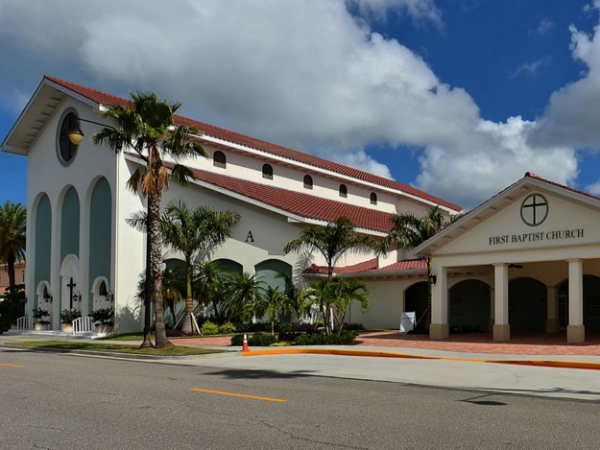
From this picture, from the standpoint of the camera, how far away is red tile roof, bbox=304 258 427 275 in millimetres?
31391

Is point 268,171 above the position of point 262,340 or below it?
above

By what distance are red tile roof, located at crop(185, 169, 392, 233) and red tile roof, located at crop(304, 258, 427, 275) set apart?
220 centimetres

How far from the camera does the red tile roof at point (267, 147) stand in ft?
121

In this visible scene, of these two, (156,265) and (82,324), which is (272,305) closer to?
(156,265)

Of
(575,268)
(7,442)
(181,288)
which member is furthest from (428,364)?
(181,288)

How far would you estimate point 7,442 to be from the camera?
7.72m

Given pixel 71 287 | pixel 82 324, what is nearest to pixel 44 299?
pixel 71 287

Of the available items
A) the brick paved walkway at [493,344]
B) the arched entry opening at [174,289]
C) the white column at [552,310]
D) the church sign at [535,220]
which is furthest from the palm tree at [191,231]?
the white column at [552,310]

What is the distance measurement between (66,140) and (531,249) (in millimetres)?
28116

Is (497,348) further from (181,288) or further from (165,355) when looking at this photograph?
(181,288)

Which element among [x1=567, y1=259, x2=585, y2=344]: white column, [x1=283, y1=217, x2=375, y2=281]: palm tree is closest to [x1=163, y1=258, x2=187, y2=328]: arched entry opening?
[x1=283, y1=217, x2=375, y2=281]: palm tree

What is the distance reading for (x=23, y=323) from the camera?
40969 mm

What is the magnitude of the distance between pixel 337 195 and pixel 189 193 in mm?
13102

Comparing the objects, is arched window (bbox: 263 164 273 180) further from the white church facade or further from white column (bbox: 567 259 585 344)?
white column (bbox: 567 259 585 344)
